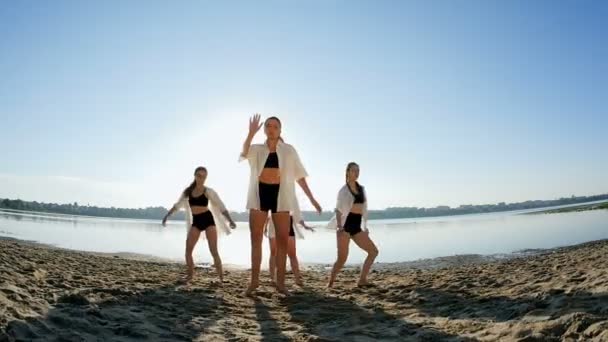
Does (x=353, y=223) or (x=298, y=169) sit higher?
(x=298, y=169)

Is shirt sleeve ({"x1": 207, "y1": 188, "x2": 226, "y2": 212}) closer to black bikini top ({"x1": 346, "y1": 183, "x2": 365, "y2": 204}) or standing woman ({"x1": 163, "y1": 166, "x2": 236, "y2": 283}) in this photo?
standing woman ({"x1": 163, "y1": 166, "x2": 236, "y2": 283})

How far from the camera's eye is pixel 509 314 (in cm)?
466

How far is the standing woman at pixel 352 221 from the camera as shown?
27.3ft

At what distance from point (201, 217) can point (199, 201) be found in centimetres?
34

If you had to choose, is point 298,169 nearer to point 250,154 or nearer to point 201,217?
point 250,154

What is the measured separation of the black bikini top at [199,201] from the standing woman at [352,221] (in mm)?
2843

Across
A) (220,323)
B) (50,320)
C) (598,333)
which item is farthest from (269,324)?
(598,333)

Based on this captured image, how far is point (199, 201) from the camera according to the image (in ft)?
30.1

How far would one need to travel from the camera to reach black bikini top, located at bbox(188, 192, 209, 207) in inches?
362

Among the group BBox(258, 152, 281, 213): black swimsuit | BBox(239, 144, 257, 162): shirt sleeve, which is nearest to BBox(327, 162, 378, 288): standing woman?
BBox(258, 152, 281, 213): black swimsuit

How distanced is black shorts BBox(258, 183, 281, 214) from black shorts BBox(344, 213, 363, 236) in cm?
215

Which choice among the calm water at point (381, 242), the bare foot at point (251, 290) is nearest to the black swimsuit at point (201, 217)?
the bare foot at point (251, 290)

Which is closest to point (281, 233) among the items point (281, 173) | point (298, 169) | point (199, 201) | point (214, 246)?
point (281, 173)

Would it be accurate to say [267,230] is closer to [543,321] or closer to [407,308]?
[407,308]
